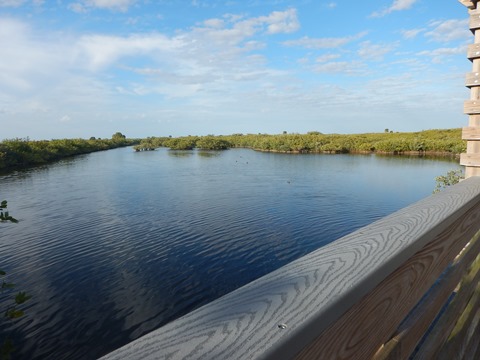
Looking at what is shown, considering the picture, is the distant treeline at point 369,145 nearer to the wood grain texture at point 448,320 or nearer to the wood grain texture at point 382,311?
the wood grain texture at point 448,320

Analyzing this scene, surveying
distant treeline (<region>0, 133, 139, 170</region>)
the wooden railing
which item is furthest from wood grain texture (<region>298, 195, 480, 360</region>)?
distant treeline (<region>0, 133, 139, 170</region>)

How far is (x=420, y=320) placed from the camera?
96 cm

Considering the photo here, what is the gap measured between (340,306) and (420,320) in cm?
56

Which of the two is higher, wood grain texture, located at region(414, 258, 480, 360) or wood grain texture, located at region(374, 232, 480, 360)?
wood grain texture, located at region(374, 232, 480, 360)

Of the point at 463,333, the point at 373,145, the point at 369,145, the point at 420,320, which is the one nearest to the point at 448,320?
the point at 463,333

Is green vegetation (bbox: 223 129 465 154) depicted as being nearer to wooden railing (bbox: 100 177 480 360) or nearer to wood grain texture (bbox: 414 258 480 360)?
wood grain texture (bbox: 414 258 480 360)

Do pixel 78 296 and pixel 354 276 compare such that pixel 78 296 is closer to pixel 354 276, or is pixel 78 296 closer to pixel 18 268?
pixel 18 268

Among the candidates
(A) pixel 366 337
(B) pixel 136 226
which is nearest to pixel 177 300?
(B) pixel 136 226

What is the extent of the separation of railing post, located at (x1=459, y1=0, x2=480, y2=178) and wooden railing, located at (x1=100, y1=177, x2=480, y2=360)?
58.0 inches

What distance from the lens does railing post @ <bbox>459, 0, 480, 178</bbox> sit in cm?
233

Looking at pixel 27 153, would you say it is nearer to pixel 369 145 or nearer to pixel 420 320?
pixel 420 320

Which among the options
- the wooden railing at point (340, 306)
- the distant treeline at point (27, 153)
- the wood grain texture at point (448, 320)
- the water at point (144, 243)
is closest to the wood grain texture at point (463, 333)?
the wood grain texture at point (448, 320)

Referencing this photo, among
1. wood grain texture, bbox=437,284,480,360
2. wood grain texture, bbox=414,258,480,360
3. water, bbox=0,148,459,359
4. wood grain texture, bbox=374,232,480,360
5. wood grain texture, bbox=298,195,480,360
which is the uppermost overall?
wood grain texture, bbox=298,195,480,360

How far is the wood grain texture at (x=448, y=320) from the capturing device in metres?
1.09
